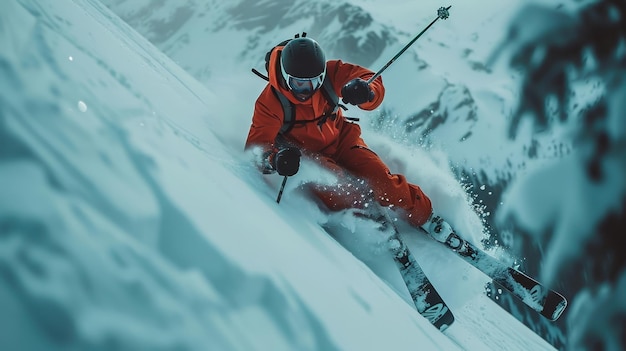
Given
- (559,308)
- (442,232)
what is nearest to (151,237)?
(442,232)

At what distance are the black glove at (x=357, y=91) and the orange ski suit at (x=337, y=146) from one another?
19cm

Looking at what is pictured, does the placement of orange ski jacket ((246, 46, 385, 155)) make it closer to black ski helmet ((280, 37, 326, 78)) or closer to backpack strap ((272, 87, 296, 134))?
backpack strap ((272, 87, 296, 134))

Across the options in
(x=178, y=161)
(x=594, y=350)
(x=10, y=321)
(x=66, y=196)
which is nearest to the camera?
(x=10, y=321)

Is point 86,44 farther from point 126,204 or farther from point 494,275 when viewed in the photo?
point 494,275

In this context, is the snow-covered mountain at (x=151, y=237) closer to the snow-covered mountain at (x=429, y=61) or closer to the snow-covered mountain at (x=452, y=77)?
the snow-covered mountain at (x=452, y=77)

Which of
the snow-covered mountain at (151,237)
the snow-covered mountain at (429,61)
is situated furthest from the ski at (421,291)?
the snow-covered mountain at (429,61)

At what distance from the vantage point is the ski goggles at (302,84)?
3326 millimetres

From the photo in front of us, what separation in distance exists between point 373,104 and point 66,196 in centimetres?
296

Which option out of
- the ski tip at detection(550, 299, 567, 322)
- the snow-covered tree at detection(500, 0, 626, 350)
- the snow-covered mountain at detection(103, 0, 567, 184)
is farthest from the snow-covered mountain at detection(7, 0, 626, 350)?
the snow-covered tree at detection(500, 0, 626, 350)

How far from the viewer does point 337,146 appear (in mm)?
3918

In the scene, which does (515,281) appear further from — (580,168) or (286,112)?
(580,168)

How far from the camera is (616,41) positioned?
180 ft

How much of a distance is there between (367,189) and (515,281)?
1.38 meters

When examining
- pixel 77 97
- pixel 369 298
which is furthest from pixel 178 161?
pixel 369 298
